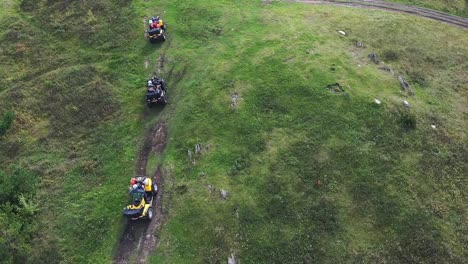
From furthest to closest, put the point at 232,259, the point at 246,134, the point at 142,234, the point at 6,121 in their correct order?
the point at 6,121 → the point at 246,134 → the point at 142,234 → the point at 232,259

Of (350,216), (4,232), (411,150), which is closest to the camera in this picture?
(4,232)

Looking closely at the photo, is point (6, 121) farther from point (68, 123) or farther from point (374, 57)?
point (374, 57)

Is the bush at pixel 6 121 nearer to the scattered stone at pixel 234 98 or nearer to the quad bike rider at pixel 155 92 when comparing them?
the quad bike rider at pixel 155 92

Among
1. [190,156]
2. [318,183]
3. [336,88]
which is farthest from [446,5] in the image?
[190,156]

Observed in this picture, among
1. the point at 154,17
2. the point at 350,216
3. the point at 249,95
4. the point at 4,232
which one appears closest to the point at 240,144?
the point at 249,95

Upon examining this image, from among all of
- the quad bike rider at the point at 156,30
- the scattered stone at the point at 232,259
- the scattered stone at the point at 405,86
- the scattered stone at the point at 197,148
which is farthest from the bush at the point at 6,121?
the scattered stone at the point at 405,86

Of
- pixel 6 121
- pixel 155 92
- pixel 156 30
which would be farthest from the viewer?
pixel 156 30

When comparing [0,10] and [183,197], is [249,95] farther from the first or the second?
[0,10]
